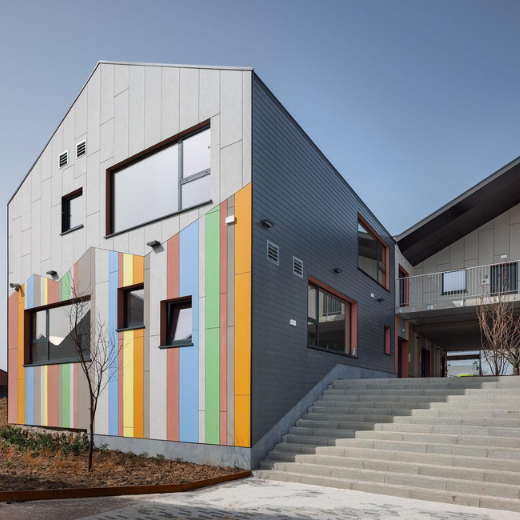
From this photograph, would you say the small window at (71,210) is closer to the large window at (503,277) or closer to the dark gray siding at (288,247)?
the dark gray siding at (288,247)

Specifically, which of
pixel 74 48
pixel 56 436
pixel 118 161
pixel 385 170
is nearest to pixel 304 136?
pixel 118 161

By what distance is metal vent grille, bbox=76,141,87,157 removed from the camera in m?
12.7

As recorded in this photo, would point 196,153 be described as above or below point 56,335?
above

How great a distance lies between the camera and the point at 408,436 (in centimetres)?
846

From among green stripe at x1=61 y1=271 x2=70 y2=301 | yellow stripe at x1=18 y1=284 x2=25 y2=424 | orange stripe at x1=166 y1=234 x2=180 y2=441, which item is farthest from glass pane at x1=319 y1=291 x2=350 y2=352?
yellow stripe at x1=18 y1=284 x2=25 y2=424

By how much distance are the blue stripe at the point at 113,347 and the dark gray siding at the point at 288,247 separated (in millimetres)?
3527

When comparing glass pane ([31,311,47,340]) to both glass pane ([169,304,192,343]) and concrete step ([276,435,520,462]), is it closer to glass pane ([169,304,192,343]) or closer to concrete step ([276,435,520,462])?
glass pane ([169,304,192,343])

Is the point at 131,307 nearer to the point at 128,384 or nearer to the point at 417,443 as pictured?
the point at 128,384

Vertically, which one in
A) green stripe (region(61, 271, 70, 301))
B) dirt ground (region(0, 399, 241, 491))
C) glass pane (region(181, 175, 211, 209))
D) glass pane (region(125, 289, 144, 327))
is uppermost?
glass pane (region(181, 175, 211, 209))

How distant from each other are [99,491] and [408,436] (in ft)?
16.2

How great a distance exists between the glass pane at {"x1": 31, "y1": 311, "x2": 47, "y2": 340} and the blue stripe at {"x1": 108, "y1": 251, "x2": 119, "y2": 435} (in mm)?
3376

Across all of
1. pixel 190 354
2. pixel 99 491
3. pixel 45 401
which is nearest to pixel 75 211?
pixel 45 401

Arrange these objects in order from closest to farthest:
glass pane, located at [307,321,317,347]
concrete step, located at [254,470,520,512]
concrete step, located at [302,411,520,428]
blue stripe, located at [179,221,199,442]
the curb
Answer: the curb → concrete step, located at [254,470,520,512] → concrete step, located at [302,411,520,428] → blue stripe, located at [179,221,199,442] → glass pane, located at [307,321,317,347]

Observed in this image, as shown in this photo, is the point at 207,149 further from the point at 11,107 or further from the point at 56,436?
the point at 56,436
